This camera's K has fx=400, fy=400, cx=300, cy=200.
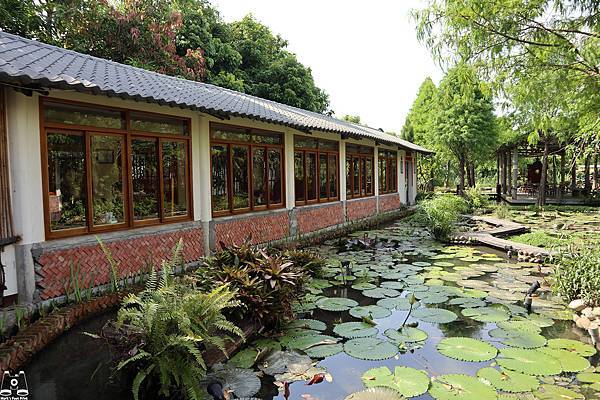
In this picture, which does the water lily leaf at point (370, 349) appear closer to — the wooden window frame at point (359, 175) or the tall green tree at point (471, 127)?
the wooden window frame at point (359, 175)

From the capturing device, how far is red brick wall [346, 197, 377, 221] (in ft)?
39.0

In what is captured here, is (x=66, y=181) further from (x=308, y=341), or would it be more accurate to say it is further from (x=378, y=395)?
(x=378, y=395)

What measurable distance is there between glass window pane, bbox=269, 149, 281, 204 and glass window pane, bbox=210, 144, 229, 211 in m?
1.43

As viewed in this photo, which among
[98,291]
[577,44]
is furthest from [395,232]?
[98,291]

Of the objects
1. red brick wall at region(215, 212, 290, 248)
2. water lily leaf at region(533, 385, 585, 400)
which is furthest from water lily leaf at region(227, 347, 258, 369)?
red brick wall at region(215, 212, 290, 248)

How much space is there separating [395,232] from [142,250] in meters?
7.18

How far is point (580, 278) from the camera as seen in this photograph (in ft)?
15.6

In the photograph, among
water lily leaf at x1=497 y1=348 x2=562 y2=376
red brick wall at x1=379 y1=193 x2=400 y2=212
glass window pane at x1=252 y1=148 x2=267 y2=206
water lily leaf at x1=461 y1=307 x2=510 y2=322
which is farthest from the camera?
red brick wall at x1=379 y1=193 x2=400 y2=212

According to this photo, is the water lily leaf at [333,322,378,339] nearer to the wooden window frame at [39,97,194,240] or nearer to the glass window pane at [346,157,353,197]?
the wooden window frame at [39,97,194,240]

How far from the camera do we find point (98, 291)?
4.86m

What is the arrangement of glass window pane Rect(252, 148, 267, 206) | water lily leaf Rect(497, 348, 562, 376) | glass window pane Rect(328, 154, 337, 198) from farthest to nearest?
glass window pane Rect(328, 154, 337, 198)
glass window pane Rect(252, 148, 267, 206)
water lily leaf Rect(497, 348, 562, 376)

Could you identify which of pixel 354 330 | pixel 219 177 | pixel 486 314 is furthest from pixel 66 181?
pixel 486 314

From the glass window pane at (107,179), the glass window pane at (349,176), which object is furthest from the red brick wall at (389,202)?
the glass window pane at (107,179)

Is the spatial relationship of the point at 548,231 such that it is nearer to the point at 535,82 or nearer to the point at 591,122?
the point at 591,122
